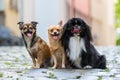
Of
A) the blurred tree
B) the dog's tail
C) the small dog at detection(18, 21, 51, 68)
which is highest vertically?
the small dog at detection(18, 21, 51, 68)

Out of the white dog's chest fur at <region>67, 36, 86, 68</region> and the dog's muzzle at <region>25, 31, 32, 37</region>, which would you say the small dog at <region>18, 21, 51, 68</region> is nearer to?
the dog's muzzle at <region>25, 31, 32, 37</region>

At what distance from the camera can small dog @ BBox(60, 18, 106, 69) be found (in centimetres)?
1220

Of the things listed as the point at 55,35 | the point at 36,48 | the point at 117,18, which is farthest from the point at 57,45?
the point at 117,18

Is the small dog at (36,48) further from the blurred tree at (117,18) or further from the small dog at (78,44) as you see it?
the blurred tree at (117,18)

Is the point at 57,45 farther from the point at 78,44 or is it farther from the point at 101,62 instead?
the point at 101,62

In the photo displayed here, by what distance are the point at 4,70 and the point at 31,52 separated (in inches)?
37.9

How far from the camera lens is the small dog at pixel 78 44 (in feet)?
40.0

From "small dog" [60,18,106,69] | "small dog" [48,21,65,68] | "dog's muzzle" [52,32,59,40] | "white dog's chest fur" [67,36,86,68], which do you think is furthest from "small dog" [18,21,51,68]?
"white dog's chest fur" [67,36,86,68]

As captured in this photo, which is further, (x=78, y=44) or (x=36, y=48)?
(x=36, y=48)

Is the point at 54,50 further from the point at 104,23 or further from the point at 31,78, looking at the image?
the point at 104,23

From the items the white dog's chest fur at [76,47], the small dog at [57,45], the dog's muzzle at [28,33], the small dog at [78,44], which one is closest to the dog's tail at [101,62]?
the small dog at [78,44]

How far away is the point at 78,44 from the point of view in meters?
12.4

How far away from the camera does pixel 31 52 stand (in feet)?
42.6

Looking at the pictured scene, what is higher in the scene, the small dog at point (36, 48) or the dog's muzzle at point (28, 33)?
the dog's muzzle at point (28, 33)
